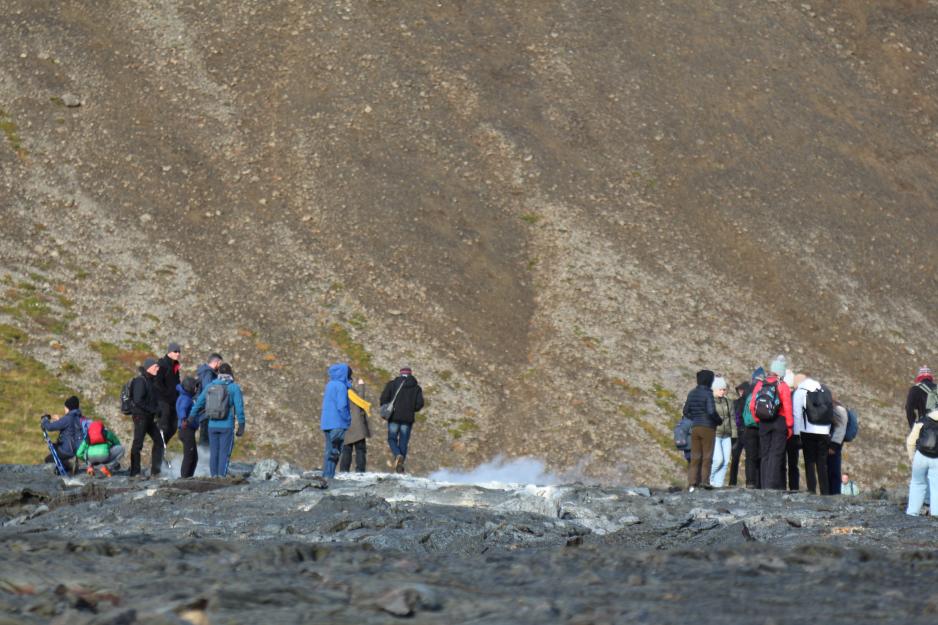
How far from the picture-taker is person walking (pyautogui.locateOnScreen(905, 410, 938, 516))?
59.0 ft

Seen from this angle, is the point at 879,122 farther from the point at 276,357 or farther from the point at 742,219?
the point at 276,357

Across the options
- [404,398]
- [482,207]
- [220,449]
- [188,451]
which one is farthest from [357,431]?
[482,207]

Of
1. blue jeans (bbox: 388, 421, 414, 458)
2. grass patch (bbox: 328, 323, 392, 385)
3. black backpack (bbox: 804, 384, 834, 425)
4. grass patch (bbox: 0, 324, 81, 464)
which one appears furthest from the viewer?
grass patch (bbox: 328, 323, 392, 385)

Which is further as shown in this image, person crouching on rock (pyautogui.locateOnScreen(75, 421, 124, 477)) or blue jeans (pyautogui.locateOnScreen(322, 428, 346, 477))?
person crouching on rock (pyautogui.locateOnScreen(75, 421, 124, 477))

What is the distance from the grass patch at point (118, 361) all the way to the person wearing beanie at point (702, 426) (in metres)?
18.2

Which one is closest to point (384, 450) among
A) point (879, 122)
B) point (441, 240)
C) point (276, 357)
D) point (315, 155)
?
point (276, 357)

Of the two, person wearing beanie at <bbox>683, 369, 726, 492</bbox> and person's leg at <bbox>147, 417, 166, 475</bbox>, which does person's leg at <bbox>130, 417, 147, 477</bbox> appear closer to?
person's leg at <bbox>147, 417, 166, 475</bbox>

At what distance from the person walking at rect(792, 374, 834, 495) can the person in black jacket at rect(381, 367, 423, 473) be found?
7230 mm

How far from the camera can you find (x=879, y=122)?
5350 cm

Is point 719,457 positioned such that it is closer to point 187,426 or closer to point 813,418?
point 813,418

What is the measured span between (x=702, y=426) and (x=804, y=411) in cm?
178

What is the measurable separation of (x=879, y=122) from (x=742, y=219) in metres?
9.66

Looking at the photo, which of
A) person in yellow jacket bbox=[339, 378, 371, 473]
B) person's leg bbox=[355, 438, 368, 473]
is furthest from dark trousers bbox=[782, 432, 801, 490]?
person's leg bbox=[355, 438, 368, 473]

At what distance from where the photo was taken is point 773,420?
21.5 meters
